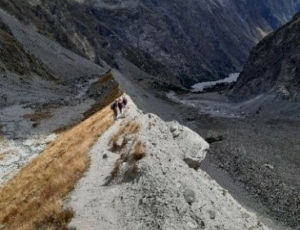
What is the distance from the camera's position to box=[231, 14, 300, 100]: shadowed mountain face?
304 ft

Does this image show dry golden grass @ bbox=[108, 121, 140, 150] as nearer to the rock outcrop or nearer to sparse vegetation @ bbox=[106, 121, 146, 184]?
sparse vegetation @ bbox=[106, 121, 146, 184]

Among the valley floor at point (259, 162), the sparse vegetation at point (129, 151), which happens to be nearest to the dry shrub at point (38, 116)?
the valley floor at point (259, 162)

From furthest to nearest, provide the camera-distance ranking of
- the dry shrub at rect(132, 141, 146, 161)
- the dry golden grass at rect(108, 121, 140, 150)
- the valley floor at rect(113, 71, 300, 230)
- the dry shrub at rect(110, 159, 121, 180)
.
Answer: the valley floor at rect(113, 71, 300, 230), the dry golden grass at rect(108, 121, 140, 150), the dry shrub at rect(110, 159, 121, 180), the dry shrub at rect(132, 141, 146, 161)

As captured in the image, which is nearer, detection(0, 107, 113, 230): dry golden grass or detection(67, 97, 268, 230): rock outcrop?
detection(67, 97, 268, 230): rock outcrop

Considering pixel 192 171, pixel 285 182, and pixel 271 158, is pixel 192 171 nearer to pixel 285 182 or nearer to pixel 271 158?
pixel 285 182

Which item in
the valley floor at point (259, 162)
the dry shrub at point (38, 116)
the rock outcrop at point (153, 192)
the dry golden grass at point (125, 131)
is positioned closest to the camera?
the rock outcrop at point (153, 192)

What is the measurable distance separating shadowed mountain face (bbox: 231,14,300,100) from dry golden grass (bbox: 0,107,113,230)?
2228 inches

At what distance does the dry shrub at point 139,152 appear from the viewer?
25659mm

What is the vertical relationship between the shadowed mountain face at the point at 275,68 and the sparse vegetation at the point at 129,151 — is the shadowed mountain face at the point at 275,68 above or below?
below

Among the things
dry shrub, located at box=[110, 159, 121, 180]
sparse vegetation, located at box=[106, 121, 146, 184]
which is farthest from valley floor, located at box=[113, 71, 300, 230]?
dry shrub, located at box=[110, 159, 121, 180]

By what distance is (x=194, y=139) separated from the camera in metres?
29.2

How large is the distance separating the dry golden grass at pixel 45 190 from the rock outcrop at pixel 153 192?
801mm

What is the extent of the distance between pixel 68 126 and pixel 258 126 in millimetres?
28207

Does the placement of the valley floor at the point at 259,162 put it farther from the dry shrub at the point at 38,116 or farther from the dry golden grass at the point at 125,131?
the dry shrub at the point at 38,116
